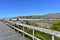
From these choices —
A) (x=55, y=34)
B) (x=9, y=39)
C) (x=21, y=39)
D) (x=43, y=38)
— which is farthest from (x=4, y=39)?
(x=55, y=34)

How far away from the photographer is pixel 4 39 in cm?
1250

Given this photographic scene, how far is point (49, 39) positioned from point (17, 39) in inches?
121

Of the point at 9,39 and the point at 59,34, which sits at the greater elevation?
the point at 59,34

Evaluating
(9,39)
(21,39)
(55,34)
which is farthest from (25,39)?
(55,34)

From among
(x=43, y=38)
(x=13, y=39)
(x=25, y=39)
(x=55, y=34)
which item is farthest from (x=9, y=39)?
(x=55, y=34)

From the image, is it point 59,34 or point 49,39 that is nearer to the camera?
point 59,34

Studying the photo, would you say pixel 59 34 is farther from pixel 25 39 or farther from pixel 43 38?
pixel 25 39

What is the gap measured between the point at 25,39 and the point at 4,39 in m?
1.51

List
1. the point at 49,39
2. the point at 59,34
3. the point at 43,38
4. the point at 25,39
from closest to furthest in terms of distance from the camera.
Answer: the point at 59,34 → the point at 49,39 → the point at 43,38 → the point at 25,39

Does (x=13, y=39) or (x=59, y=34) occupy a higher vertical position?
(x=59, y=34)

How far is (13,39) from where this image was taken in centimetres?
1247

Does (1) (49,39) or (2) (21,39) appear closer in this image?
(1) (49,39)

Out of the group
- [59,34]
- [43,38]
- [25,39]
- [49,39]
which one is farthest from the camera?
[25,39]

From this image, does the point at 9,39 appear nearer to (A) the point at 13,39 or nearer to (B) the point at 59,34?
(A) the point at 13,39
